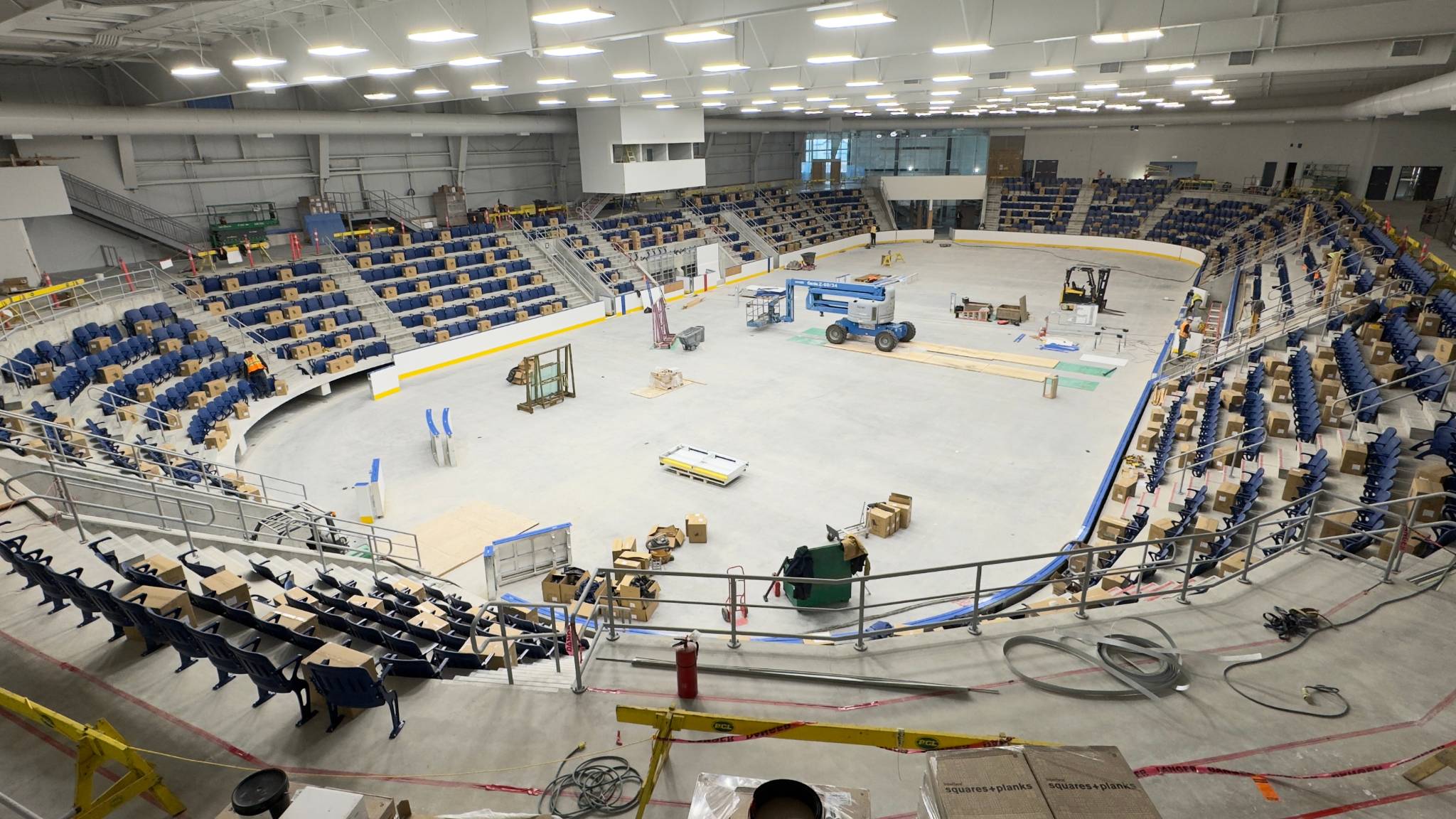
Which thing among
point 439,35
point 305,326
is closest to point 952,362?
point 439,35

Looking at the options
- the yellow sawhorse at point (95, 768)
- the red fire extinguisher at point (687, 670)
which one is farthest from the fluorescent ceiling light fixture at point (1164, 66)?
the yellow sawhorse at point (95, 768)

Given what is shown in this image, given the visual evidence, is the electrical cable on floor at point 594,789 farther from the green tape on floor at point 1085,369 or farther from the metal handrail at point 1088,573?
Answer: the green tape on floor at point 1085,369

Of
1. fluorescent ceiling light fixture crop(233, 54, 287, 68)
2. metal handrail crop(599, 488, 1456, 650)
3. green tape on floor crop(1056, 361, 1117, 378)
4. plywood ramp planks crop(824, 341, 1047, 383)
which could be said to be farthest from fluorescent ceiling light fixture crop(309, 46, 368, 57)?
green tape on floor crop(1056, 361, 1117, 378)

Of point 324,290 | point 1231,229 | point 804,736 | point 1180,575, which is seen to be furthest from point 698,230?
point 804,736

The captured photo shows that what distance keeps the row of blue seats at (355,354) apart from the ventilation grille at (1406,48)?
25843 millimetres

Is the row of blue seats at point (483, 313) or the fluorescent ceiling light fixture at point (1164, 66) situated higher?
the fluorescent ceiling light fixture at point (1164, 66)

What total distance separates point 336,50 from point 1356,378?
19840 mm

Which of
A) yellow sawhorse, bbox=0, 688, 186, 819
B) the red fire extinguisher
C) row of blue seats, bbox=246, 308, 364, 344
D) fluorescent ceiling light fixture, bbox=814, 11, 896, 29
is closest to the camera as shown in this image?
yellow sawhorse, bbox=0, 688, 186, 819

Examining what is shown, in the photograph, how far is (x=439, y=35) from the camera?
11.5 meters

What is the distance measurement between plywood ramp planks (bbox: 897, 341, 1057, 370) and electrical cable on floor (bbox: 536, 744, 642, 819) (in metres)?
20.7

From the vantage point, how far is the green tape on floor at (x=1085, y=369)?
73.0ft

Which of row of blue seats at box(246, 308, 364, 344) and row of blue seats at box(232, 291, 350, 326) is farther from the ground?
row of blue seats at box(232, 291, 350, 326)

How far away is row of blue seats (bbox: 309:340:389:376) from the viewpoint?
21.2 meters

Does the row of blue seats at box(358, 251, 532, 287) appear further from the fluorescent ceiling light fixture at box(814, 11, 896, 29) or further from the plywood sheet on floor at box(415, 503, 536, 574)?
the fluorescent ceiling light fixture at box(814, 11, 896, 29)
